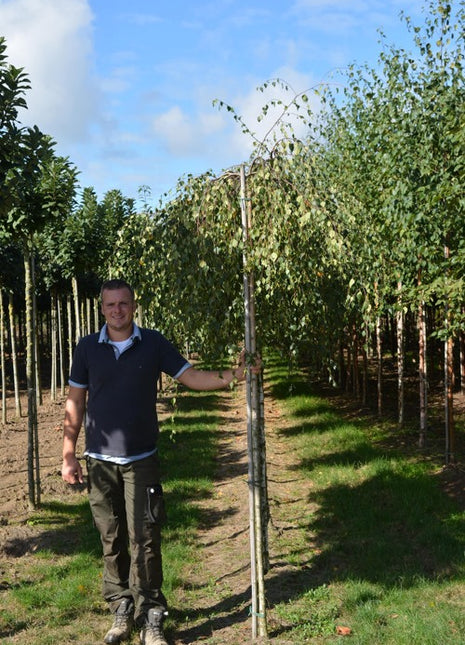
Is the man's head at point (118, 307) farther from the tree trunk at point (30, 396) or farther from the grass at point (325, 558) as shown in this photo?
the tree trunk at point (30, 396)

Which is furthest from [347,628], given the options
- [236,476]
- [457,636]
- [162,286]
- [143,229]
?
[236,476]

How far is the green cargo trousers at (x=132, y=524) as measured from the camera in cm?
457

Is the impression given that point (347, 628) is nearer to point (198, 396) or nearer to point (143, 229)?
point (143, 229)

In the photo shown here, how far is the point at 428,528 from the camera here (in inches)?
267

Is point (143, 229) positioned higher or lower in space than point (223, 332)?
higher

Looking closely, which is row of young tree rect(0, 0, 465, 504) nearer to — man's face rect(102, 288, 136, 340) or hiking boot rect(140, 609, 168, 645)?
man's face rect(102, 288, 136, 340)

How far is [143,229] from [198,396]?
12296 millimetres

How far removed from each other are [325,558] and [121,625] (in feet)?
7.61

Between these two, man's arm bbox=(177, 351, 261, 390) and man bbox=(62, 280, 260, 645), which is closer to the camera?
man bbox=(62, 280, 260, 645)

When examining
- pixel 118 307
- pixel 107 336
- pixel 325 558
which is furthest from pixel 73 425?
pixel 325 558

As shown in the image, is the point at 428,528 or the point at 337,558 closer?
the point at 337,558

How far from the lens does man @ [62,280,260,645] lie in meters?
4.57

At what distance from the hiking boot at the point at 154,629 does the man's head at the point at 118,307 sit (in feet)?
6.01

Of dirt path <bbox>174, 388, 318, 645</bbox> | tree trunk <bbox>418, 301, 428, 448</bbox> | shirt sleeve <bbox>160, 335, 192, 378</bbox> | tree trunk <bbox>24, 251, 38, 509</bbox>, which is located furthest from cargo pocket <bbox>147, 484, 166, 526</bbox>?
tree trunk <bbox>418, 301, 428, 448</bbox>
